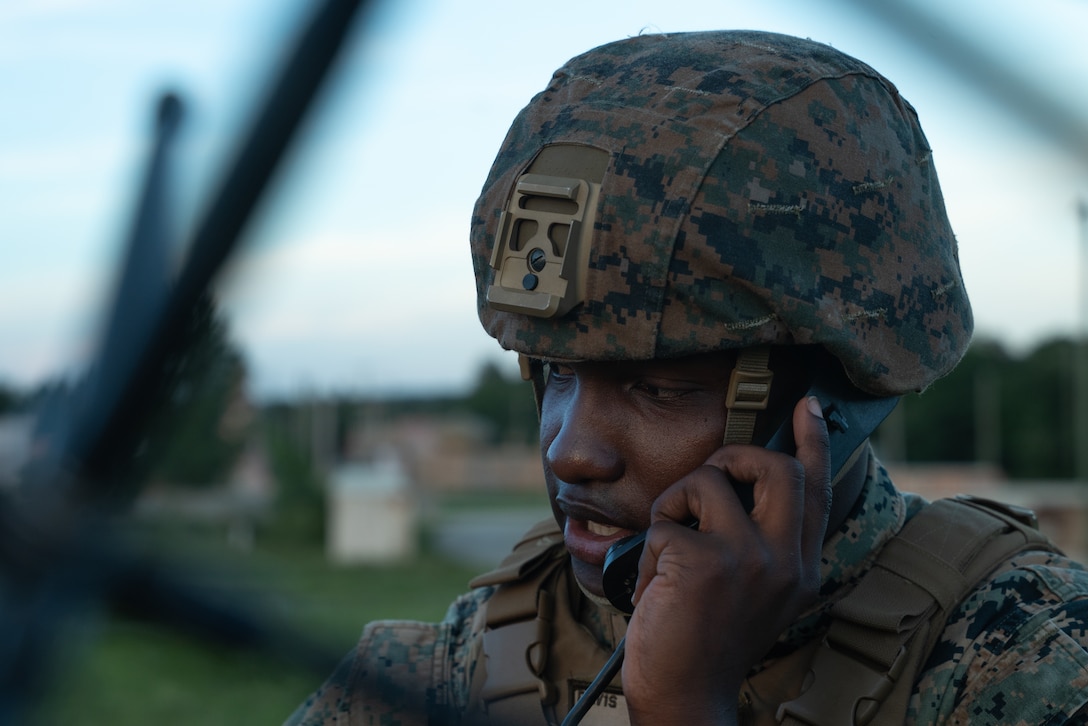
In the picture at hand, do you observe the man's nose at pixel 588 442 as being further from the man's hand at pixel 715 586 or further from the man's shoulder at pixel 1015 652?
the man's shoulder at pixel 1015 652

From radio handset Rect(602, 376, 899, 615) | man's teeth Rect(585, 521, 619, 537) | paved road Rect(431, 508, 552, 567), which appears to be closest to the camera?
radio handset Rect(602, 376, 899, 615)

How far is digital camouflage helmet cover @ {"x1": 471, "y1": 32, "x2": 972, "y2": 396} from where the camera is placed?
2.02m

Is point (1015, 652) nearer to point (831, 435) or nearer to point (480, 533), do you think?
point (831, 435)

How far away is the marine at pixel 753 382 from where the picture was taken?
1.89m

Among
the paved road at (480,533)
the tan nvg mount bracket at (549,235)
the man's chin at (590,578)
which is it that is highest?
the tan nvg mount bracket at (549,235)

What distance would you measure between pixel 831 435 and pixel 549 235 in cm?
58

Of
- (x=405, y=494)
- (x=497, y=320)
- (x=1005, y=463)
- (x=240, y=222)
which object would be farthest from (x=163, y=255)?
(x=1005, y=463)

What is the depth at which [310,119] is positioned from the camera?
891 mm

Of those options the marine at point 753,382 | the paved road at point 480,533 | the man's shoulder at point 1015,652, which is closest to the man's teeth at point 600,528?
the marine at point 753,382

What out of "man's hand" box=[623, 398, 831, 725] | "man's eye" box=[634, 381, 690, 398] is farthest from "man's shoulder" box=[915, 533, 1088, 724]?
"man's eye" box=[634, 381, 690, 398]

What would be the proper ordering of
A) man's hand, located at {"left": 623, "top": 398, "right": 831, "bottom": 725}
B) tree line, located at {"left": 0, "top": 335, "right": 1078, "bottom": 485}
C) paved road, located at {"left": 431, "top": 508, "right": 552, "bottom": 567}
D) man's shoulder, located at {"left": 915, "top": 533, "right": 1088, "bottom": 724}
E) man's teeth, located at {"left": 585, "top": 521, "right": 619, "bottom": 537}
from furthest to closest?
paved road, located at {"left": 431, "top": 508, "right": 552, "bottom": 567} < man's teeth, located at {"left": 585, "top": 521, "right": 619, "bottom": 537} < man's shoulder, located at {"left": 915, "top": 533, "right": 1088, "bottom": 724} < man's hand, located at {"left": 623, "top": 398, "right": 831, "bottom": 725} < tree line, located at {"left": 0, "top": 335, "right": 1078, "bottom": 485}

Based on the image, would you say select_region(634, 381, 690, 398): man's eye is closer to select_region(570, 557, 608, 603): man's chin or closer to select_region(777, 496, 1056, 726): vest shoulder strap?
select_region(570, 557, 608, 603): man's chin

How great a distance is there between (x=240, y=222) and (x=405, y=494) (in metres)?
22.3

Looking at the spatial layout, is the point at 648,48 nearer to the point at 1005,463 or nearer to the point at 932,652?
the point at 932,652
